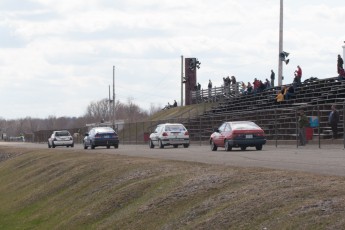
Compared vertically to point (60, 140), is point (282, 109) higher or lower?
higher

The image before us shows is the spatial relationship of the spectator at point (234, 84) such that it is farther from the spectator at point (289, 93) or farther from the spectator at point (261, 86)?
the spectator at point (289, 93)

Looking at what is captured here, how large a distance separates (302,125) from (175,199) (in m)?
20.4

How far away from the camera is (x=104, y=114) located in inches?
7549

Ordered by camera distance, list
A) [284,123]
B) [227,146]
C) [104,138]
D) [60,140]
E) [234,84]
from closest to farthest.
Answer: [227,146]
[284,123]
[104,138]
[60,140]
[234,84]

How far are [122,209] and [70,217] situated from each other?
228cm

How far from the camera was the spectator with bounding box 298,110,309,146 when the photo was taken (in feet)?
110

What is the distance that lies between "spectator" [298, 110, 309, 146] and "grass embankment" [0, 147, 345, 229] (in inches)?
469

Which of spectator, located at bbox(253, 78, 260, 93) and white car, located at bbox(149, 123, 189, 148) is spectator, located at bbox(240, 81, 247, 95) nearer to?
spectator, located at bbox(253, 78, 260, 93)

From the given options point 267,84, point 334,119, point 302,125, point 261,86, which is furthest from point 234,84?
point 334,119

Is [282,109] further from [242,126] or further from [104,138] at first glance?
[104,138]

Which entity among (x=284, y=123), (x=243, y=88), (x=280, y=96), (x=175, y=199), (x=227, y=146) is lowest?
(x=175, y=199)

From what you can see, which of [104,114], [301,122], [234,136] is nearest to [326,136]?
[301,122]

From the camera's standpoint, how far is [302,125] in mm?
33719

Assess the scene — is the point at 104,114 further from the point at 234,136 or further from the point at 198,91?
the point at 234,136
